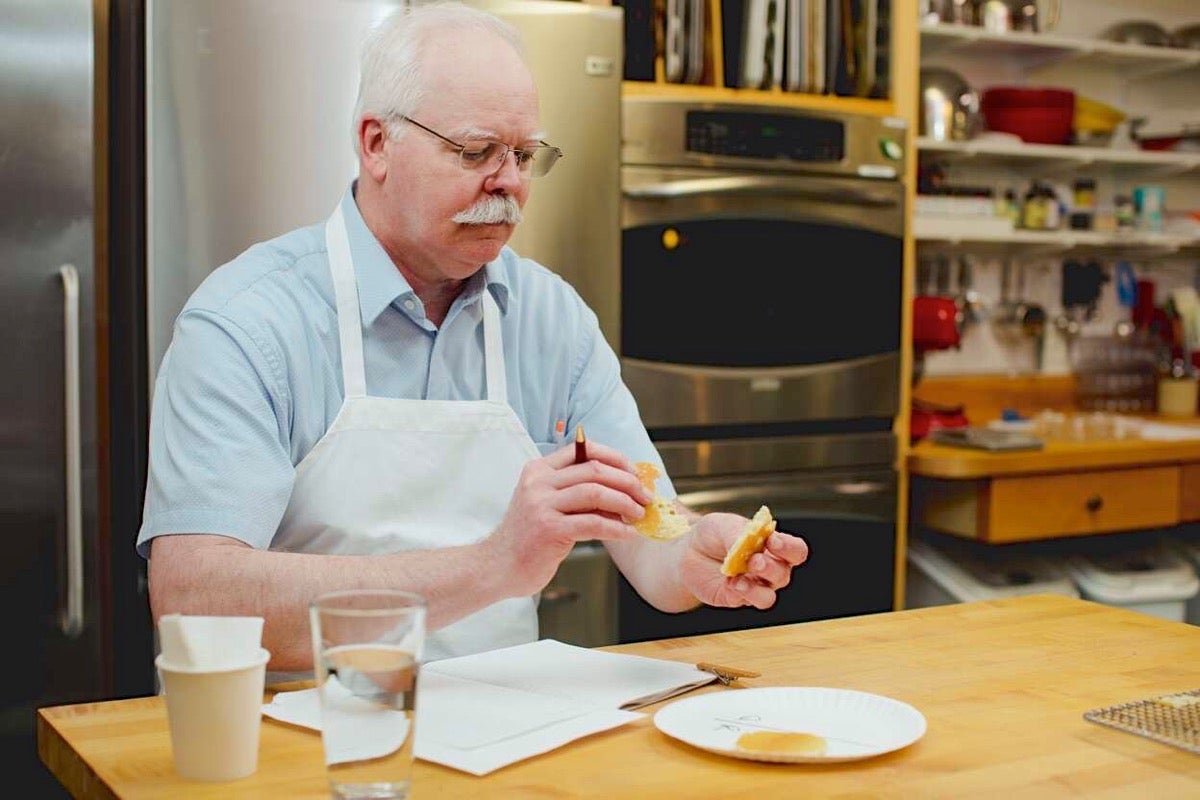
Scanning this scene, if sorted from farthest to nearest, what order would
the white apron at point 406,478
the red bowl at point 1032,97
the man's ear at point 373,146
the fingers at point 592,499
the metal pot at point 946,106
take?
the red bowl at point 1032,97
the metal pot at point 946,106
the man's ear at point 373,146
the white apron at point 406,478
the fingers at point 592,499

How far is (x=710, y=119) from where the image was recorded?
Result: 3055 mm

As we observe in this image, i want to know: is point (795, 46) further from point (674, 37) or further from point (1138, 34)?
point (1138, 34)

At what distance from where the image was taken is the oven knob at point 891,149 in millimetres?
3270

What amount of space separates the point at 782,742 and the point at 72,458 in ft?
5.01

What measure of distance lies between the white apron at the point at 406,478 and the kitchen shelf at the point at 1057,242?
2235mm

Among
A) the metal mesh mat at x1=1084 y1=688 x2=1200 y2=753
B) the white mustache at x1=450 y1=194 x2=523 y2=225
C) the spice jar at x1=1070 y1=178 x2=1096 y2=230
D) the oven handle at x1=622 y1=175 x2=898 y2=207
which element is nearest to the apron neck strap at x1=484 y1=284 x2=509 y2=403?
the white mustache at x1=450 y1=194 x2=523 y2=225

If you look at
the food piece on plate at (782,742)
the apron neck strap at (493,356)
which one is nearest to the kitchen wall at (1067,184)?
the apron neck strap at (493,356)

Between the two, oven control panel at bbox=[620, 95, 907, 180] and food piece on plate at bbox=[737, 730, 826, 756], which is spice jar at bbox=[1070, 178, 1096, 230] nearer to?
oven control panel at bbox=[620, 95, 907, 180]

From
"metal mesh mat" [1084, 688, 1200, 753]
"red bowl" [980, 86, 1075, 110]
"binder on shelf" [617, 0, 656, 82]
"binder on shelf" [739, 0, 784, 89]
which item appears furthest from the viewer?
"red bowl" [980, 86, 1075, 110]

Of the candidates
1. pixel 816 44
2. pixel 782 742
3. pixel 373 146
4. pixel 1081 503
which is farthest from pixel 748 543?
pixel 1081 503

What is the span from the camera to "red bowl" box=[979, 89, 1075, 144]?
13.0 feet

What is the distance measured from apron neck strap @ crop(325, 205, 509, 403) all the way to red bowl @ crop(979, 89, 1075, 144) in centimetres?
257

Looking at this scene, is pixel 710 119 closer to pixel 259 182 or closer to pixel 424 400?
pixel 259 182

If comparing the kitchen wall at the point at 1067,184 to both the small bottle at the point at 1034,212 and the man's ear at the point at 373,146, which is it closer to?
the small bottle at the point at 1034,212
